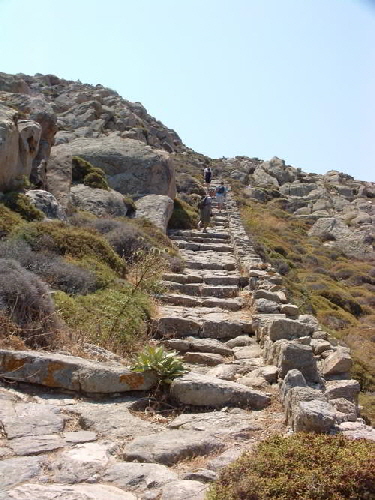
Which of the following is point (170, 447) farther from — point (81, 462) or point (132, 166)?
point (132, 166)

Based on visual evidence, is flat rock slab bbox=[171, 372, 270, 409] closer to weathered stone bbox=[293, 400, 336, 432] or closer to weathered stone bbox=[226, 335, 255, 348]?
weathered stone bbox=[293, 400, 336, 432]

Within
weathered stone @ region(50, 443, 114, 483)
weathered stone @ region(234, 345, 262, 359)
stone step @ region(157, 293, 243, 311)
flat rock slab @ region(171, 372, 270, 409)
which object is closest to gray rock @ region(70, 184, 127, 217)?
stone step @ region(157, 293, 243, 311)

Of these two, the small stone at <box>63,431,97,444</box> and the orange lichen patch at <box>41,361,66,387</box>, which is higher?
the orange lichen patch at <box>41,361,66,387</box>

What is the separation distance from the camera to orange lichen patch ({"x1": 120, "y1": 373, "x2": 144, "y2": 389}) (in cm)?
573

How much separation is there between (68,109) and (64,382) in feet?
121

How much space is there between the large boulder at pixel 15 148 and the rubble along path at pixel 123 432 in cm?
783

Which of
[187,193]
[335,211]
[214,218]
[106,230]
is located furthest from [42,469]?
[335,211]

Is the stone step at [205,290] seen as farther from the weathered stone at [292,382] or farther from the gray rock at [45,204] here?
the weathered stone at [292,382]

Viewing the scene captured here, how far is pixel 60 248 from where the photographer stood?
36.4 feet

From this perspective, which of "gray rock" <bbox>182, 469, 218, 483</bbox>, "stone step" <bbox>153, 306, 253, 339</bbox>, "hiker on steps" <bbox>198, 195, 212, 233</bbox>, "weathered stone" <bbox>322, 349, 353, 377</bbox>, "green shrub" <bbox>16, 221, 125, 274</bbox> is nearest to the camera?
"gray rock" <bbox>182, 469, 218, 483</bbox>

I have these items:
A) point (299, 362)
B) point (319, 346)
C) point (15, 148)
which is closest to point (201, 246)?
point (15, 148)

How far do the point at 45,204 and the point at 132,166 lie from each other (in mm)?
8785

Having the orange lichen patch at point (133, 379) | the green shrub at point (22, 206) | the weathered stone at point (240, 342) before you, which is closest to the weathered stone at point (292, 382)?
the orange lichen patch at point (133, 379)

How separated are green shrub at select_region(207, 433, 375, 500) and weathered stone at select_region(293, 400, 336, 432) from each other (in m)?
0.45
